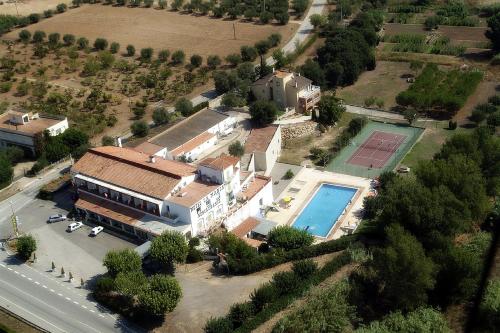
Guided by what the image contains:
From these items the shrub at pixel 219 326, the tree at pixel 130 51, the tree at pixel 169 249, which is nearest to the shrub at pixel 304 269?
the shrub at pixel 219 326

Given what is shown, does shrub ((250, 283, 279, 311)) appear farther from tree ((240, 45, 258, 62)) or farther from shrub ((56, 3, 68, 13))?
shrub ((56, 3, 68, 13))

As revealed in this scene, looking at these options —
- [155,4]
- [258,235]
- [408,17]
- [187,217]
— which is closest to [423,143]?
[258,235]

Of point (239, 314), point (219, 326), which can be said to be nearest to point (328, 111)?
point (239, 314)

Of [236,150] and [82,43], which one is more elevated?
[82,43]

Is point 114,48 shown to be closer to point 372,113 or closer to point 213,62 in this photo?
point 213,62

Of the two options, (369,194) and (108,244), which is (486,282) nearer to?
(369,194)

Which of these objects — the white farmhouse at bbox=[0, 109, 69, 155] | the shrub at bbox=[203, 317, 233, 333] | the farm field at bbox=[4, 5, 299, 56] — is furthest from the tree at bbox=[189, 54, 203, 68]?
the shrub at bbox=[203, 317, 233, 333]
